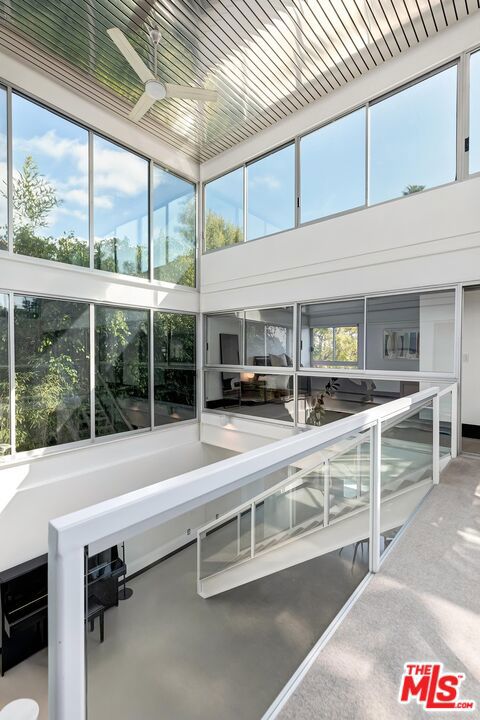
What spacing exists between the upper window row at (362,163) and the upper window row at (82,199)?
1299mm

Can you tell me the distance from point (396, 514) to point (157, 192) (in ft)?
21.0

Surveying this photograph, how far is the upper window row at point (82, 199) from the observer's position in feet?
15.8

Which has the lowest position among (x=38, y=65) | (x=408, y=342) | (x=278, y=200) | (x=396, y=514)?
(x=396, y=514)

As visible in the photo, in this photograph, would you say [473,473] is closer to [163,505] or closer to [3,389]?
[163,505]

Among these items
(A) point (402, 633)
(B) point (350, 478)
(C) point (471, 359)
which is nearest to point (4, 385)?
(B) point (350, 478)

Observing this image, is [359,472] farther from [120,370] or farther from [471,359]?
[471,359]

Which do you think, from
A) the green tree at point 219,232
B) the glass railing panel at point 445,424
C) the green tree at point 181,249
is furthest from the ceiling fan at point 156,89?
the glass railing panel at point 445,424

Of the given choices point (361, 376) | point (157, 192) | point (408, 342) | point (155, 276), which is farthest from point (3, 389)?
point (408, 342)

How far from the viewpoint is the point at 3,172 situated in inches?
184

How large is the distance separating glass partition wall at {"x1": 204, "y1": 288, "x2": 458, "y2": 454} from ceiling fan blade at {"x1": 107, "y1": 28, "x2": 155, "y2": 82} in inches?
142

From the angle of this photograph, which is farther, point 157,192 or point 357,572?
point 157,192

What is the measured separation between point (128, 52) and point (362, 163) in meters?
3.26

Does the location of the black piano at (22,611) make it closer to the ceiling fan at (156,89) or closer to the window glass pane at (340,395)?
the window glass pane at (340,395)

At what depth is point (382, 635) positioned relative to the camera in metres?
1.58
